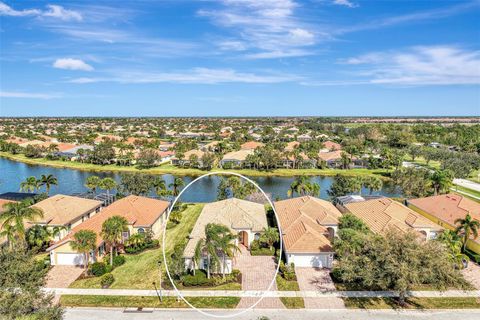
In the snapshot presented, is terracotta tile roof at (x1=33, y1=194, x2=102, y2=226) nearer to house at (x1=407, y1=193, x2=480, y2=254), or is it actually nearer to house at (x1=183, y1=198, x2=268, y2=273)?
house at (x1=183, y1=198, x2=268, y2=273)

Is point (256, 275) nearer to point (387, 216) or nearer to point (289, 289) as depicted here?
point (289, 289)

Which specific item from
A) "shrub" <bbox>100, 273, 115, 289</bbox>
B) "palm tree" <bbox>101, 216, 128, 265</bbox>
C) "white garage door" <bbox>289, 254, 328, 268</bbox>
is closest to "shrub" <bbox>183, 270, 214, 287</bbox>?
"shrub" <bbox>100, 273, 115, 289</bbox>

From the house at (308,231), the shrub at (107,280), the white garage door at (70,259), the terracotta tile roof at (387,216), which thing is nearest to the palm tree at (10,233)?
the white garage door at (70,259)

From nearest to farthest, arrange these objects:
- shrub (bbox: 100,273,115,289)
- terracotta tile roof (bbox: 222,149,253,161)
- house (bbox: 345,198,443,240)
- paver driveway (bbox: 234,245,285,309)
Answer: paver driveway (bbox: 234,245,285,309), shrub (bbox: 100,273,115,289), house (bbox: 345,198,443,240), terracotta tile roof (bbox: 222,149,253,161)

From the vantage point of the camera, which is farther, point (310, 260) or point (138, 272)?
point (310, 260)

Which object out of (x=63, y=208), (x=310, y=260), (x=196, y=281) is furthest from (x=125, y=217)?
(x=310, y=260)

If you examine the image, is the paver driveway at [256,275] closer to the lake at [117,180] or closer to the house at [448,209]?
the house at [448,209]

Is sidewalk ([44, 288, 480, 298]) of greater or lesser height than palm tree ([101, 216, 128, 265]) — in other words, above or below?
below
